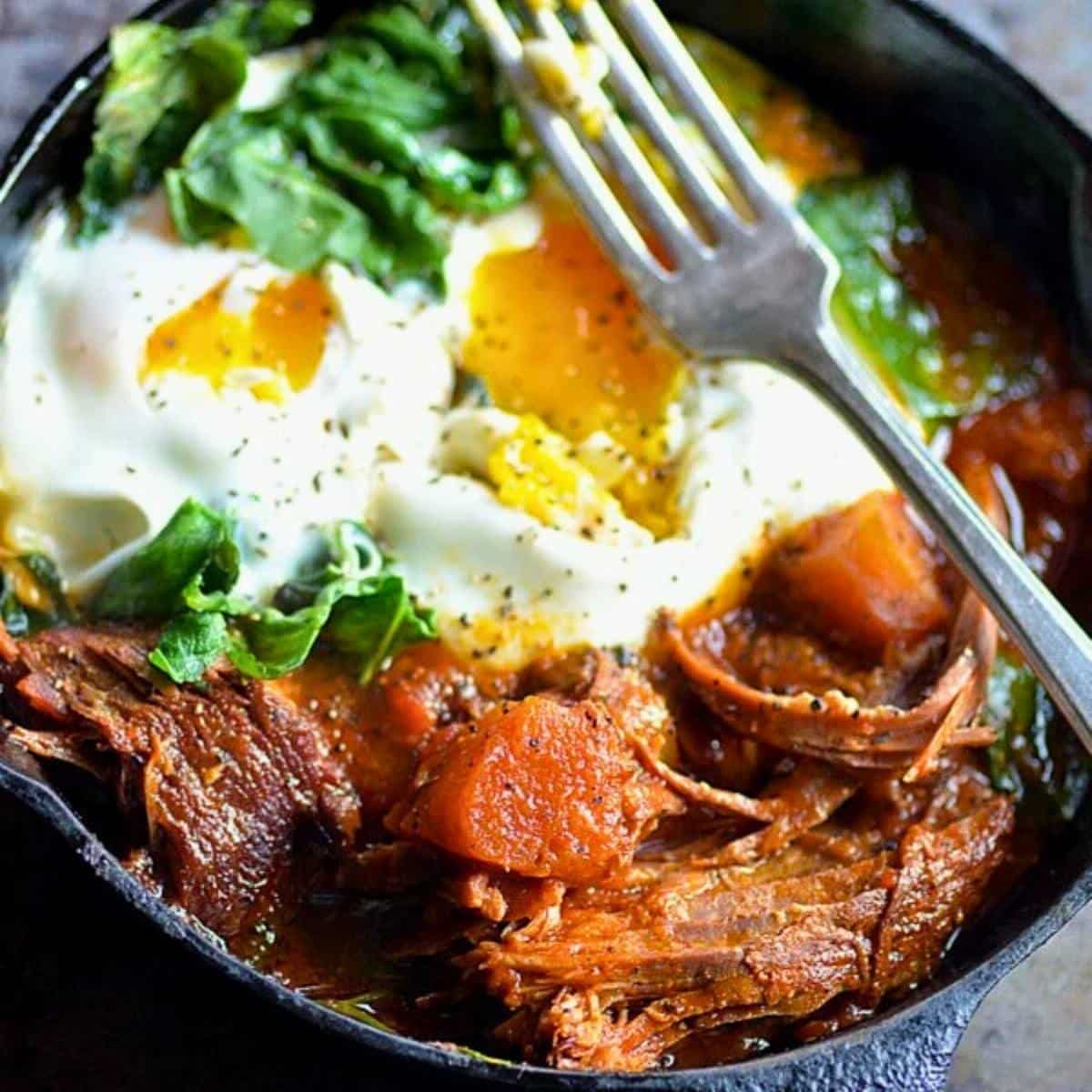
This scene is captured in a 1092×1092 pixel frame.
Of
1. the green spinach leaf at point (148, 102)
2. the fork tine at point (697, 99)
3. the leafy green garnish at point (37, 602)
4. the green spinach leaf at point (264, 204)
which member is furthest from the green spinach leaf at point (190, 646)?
the fork tine at point (697, 99)

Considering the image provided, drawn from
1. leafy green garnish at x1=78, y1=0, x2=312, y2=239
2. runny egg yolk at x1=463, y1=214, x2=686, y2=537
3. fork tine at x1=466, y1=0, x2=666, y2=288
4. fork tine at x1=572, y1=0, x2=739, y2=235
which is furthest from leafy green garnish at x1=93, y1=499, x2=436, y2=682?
fork tine at x1=572, y1=0, x2=739, y2=235

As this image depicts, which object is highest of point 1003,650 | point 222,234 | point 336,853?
point 222,234

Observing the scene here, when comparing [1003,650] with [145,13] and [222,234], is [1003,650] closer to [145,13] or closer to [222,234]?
[222,234]

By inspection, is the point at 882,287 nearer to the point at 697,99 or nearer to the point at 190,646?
the point at 697,99

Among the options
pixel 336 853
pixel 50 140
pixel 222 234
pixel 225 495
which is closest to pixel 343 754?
pixel 336 853

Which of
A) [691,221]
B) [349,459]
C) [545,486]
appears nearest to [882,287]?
[691,221]

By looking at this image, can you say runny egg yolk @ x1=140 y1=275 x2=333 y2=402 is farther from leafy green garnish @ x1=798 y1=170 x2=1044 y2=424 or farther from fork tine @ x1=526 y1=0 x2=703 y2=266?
leafy green garnish @ x1=798 y1=170 x2=1044 y2=424
